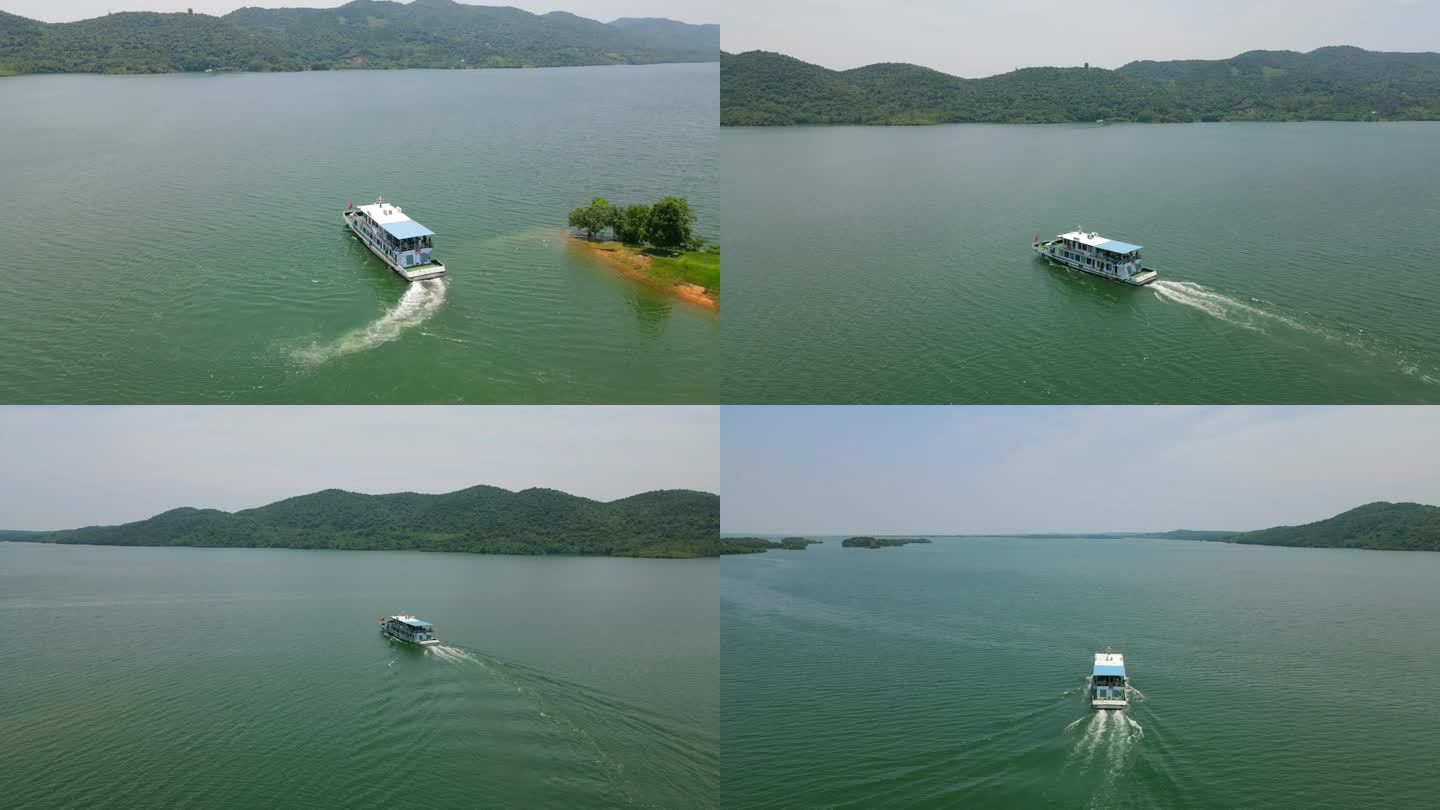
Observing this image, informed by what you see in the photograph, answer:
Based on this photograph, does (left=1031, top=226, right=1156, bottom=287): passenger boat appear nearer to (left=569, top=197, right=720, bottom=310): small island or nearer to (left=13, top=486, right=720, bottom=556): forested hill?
(left=569, top=197, right=720, bottom=310): small island

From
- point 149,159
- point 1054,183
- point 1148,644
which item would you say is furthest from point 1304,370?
point 149,159

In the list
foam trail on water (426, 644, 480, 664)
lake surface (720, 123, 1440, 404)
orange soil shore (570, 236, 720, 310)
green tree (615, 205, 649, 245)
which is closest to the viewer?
lake surface (720, 123, 1440, 404)

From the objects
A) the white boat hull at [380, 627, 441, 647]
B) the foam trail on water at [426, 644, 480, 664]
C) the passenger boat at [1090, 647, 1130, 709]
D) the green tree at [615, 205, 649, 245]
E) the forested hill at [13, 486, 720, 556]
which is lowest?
the forested hill at [13, 486, 720, 556]

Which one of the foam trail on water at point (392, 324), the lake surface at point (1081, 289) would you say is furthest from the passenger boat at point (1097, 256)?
the foam trail on water at point (392, 324)

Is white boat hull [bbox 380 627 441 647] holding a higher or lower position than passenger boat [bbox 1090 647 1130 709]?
lower

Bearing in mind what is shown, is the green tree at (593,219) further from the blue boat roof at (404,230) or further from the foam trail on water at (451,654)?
the foam trail on water at (451,654)

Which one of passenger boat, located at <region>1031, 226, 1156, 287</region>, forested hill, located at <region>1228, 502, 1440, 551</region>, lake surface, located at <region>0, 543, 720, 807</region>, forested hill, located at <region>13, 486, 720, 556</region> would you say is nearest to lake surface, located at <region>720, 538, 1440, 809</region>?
lake surface, located at <region>0, 543, 720, 807</region>

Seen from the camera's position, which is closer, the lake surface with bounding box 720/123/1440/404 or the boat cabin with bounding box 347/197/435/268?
the lake surface with bounding box 720/123/1440/404

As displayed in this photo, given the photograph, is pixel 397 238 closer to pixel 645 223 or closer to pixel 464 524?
pixel 645 223
